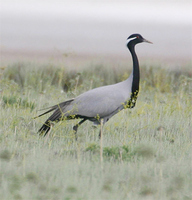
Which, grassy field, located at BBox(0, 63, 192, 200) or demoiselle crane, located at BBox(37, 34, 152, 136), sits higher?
demoiselle crane, located at BBox(37, 34, 152, 136)

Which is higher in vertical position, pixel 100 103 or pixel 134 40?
pixel 134 40

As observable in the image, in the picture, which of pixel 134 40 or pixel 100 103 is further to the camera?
pixel 134 40

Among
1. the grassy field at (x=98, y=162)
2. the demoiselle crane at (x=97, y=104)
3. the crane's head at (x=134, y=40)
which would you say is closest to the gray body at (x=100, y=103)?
the demoiselle crane at (x=97, y=104)

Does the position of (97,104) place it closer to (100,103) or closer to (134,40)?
(100,103)

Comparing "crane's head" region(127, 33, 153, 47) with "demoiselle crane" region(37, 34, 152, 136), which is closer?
"demoiselle crane" region(37, 34, 152, 136)

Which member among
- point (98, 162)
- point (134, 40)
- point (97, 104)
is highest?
point (134, 40)

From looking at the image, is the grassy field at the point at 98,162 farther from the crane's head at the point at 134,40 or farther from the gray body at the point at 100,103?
the crane's head at the point at 134,40

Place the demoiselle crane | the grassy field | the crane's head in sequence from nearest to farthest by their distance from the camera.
Result: the grassy field
the demoiselle crane
the crane's head

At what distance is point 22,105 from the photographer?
21.6 ft

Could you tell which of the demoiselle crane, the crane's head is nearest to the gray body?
the demoiselle crane

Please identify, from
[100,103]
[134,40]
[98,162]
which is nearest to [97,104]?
[100,103]

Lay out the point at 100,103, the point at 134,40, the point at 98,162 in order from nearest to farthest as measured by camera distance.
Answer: the point at 98,162 → the point at 100,103 → the point at 134,40

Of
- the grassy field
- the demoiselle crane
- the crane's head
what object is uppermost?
the crane's head

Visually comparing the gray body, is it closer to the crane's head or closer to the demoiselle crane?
the demoiselle crane
